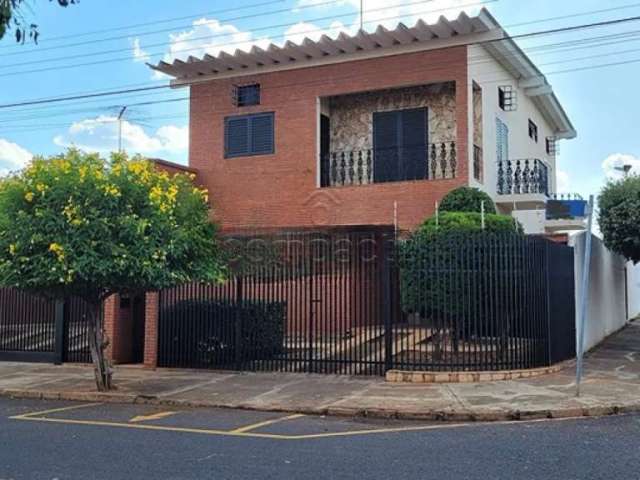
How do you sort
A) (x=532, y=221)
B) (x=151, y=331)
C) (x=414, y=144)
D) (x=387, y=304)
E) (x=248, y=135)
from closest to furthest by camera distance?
(x=387, y=304)
(x=151, y=331)
(x=414, y=144)
(x=248, y=135)
(x=532, y=221)

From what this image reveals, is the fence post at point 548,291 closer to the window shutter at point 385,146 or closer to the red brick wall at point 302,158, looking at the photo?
the red brick wall at point 302,158

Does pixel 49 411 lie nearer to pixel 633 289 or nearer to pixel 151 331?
pixel 151 331

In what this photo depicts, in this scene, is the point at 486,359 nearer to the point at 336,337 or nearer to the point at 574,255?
the point at 336,337

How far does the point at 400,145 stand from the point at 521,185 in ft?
11.9

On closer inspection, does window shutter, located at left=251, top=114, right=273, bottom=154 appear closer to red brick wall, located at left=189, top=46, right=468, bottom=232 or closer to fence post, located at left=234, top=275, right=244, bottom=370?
red brick wall, located at left=189, top=46, right=468, bottom=232

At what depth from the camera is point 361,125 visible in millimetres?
19922

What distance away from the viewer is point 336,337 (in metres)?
13.6

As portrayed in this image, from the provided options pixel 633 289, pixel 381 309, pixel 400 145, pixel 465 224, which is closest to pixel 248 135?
pixel 400 145

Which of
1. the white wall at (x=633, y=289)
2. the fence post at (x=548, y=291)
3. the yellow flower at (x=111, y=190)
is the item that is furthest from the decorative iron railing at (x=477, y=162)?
the white wall at (x=633, y=289)

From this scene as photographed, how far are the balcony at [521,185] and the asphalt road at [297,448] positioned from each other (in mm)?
9930

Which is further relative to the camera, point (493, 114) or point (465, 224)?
point (493, 114)

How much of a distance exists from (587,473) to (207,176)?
15.8 m

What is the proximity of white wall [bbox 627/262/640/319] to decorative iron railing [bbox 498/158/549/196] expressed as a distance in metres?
9.56

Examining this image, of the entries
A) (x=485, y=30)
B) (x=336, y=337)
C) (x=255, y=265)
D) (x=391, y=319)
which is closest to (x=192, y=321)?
(x=255, y=265)
